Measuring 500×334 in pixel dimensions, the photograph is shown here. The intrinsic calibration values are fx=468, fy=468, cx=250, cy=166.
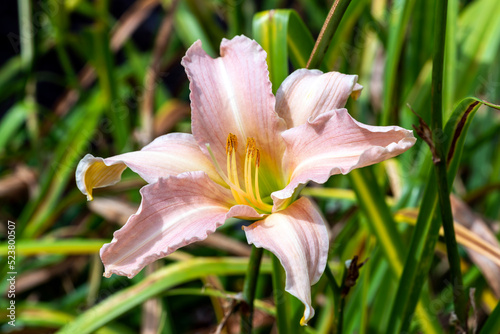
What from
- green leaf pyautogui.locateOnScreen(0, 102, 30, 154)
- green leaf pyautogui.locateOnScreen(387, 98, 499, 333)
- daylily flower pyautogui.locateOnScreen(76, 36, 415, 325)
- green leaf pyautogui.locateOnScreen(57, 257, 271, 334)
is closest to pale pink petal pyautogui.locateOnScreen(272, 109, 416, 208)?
daylily flower pyautogui.locateOnScreen(76, 36, 415, 325)

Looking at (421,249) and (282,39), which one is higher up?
(282,39)

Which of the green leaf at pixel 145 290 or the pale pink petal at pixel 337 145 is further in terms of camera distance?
the green leaf at pixel 145 290

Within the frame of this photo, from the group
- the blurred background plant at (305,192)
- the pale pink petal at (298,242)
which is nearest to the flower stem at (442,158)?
the blurred background plant at (305,192)

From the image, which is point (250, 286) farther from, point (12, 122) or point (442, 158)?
point (12, 122)

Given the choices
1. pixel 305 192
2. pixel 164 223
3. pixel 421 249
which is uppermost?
pixel 164 223

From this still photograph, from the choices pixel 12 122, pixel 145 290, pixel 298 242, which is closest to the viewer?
pixel 298 242

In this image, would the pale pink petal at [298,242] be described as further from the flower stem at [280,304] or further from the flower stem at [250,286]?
the flower stem at [280,304]

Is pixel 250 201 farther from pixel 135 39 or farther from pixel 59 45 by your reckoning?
pixel 135 39

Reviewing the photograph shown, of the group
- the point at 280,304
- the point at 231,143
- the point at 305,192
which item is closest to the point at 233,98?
the point at 231,143

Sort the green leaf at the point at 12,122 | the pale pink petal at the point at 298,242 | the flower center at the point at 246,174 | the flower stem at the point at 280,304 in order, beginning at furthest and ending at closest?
1. the green leaf at the point at 12,122
2. the flower stem at the point at 280,304
3. the flower center at the point at 246,174
4. the pale pink petal at the point at 298,242
